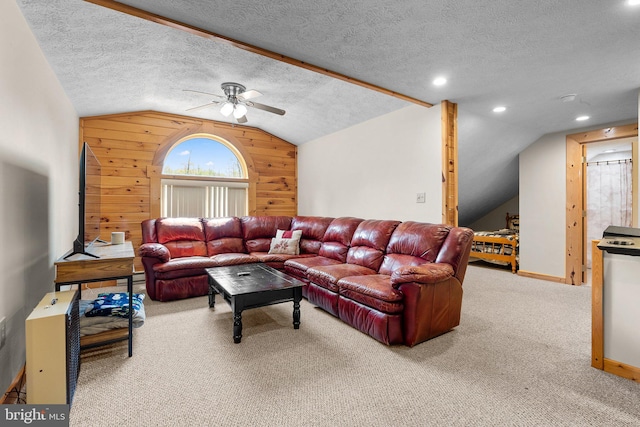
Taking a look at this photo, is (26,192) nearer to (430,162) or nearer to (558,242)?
(430,162)

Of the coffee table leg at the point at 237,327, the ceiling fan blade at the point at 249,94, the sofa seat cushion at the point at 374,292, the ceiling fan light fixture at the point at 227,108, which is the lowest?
the coffee table leg at the point at 237,327

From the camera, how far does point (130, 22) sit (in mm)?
2326

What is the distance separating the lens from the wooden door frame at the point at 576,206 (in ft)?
14.6

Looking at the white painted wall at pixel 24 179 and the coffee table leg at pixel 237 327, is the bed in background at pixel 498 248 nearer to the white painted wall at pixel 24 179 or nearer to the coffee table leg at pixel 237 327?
the coffee table leg at pixel 237 327

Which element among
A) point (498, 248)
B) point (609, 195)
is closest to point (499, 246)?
point (498, 248)

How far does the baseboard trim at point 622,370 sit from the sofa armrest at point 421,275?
1.12 m

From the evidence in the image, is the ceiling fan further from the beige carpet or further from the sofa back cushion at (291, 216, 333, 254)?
the beige carpet

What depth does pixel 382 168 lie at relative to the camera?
4352mm

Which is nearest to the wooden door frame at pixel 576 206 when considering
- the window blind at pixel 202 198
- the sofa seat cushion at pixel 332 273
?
the sofa seat cushion at pixel 332 273

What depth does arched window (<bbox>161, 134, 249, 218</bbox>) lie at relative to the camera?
5080 mm

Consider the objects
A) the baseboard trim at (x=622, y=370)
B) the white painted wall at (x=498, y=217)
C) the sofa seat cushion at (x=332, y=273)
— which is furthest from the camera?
the white painted wall at (x=498, y=217)

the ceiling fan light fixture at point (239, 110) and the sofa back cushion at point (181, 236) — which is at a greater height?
the ceiling fan light fixture at point (239, 110)

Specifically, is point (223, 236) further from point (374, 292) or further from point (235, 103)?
point (374, 292)

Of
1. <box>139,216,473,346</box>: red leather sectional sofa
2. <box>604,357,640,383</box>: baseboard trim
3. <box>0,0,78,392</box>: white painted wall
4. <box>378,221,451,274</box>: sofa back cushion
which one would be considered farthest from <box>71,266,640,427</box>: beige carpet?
<box>378,221,451,274</box>: sofa back cushion
